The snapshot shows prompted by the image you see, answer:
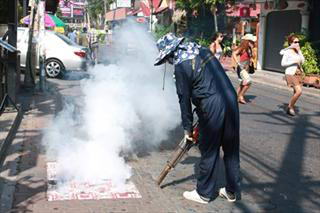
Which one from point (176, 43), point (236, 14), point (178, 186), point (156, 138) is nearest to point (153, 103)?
point (156, 138)

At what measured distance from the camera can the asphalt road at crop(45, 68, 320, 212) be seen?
5256 mm

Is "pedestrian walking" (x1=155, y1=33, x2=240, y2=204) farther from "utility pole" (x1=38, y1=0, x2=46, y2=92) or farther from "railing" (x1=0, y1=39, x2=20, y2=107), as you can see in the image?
"utility pole" (x1=38, y1=0, x2=46, y2=92)

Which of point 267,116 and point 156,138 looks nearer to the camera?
point 156,138

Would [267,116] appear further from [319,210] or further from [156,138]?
[319,210]

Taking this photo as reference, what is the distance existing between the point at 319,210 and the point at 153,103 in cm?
459

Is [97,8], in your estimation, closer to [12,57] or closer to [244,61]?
[244,61]

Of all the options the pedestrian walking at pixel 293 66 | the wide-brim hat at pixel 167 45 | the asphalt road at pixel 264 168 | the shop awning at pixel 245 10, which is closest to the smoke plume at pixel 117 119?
the asphalt road at pixel 264 168

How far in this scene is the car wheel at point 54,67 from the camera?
16594mm

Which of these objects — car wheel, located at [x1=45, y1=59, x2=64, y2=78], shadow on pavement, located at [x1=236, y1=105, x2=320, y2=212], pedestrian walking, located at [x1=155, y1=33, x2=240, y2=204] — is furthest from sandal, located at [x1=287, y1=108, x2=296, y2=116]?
car wheel, located at [x1=45, y1=59, x2=64, y2=78]

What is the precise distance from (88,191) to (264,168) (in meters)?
2.52

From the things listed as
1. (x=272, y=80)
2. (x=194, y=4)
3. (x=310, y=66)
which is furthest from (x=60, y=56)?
(x=194, y=4)

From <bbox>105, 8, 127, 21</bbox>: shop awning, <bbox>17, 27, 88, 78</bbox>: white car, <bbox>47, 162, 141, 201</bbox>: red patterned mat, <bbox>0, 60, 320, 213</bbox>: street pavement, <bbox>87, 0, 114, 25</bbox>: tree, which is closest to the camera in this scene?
<bbox>0, 60, 320, 213</bbox>: street pavement

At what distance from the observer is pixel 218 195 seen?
17.9ft

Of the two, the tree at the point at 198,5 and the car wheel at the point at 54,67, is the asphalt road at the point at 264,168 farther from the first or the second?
the tree at the point at 198,5
